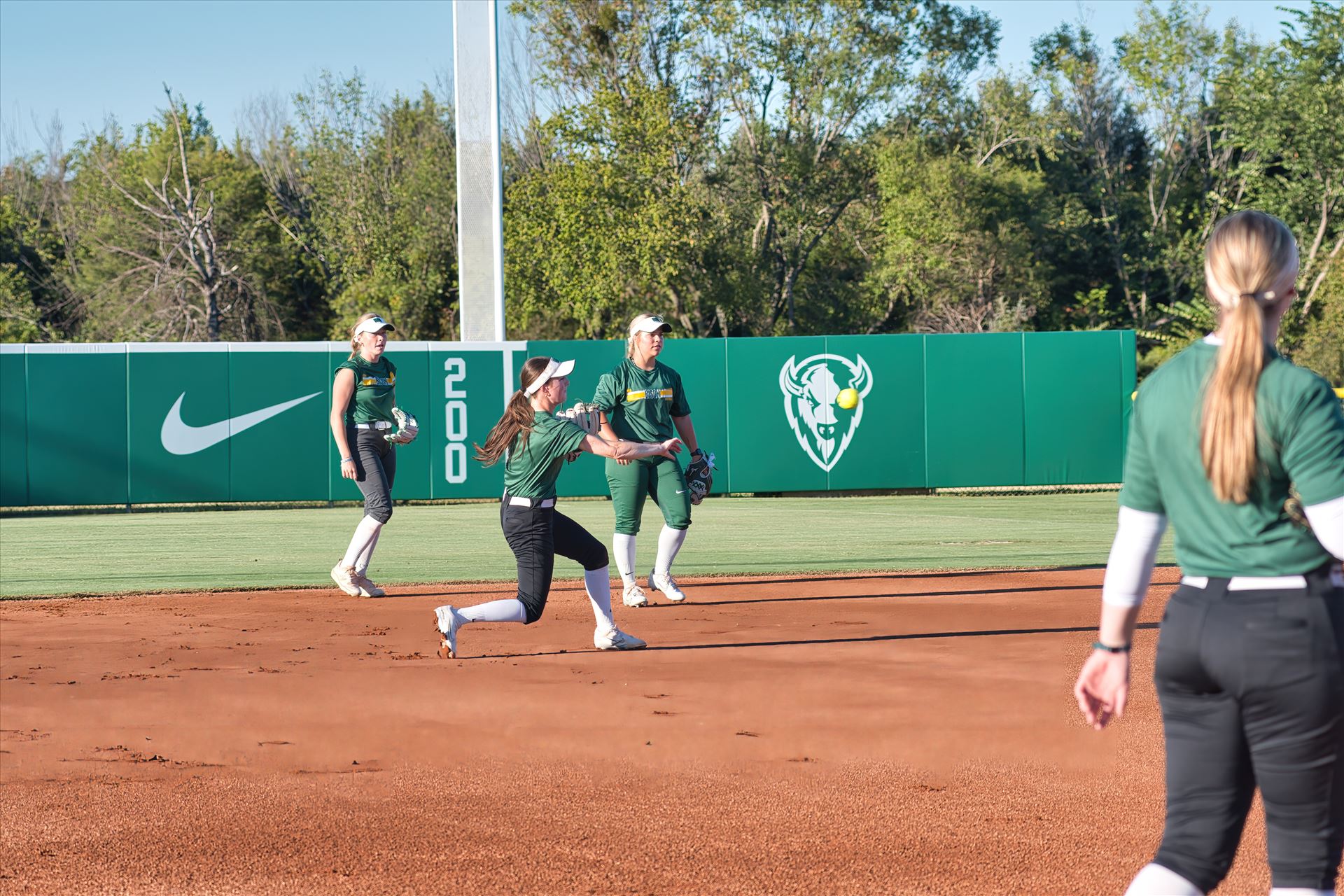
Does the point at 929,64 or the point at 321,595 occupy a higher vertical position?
the point at 929,64

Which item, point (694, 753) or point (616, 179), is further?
point (616, 179)

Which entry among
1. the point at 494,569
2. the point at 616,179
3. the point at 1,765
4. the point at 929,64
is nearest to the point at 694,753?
the point at 1,765

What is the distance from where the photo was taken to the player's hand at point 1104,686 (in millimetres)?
2936

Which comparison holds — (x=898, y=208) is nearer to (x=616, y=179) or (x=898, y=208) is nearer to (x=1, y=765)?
(x=616, y=179)

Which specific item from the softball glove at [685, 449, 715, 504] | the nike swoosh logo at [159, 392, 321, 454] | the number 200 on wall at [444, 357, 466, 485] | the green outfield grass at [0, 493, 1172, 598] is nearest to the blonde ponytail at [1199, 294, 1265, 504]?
the softball glove at [685, 449, 715, 504]

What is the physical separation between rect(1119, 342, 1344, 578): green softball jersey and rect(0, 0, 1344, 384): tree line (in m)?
30.9

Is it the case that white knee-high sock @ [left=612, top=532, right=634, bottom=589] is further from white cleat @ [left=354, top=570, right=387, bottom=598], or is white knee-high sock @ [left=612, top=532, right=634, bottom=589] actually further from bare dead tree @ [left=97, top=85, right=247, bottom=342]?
bare dead tree @ [left=97, top=85, right=247, bottom=342]

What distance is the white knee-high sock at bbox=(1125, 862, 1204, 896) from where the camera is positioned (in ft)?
9.25

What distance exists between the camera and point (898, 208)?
37.4m

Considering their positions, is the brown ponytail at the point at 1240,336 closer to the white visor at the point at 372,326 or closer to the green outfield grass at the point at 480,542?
the white visor at the point at 372,326

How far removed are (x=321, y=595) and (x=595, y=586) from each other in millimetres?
3825

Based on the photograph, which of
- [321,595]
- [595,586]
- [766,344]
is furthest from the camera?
[766,344]

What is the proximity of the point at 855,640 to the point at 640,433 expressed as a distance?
2383mm

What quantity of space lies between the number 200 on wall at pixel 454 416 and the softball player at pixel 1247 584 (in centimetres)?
1915
